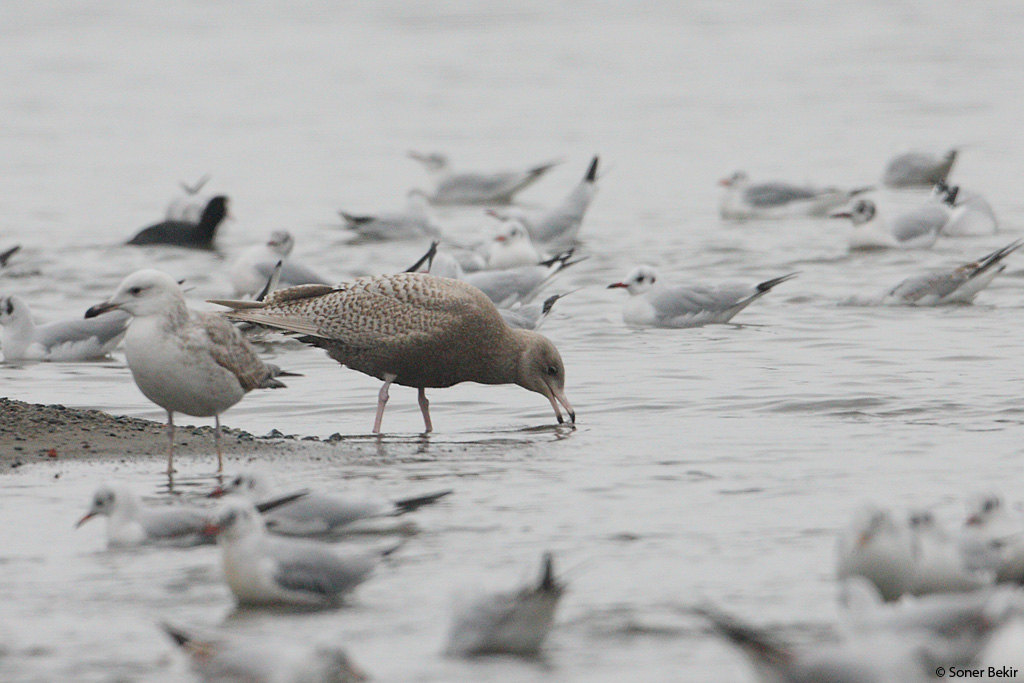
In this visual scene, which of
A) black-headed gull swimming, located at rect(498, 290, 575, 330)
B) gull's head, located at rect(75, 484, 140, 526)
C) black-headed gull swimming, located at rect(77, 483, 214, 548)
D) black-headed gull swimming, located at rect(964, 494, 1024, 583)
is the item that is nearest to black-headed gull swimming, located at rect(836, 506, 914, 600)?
black-headed gull swimming, located at rect(964, 494, 1024, 583)

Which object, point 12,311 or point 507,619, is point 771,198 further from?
point 507,619

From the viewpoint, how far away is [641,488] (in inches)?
309

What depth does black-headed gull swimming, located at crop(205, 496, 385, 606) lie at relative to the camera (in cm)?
608

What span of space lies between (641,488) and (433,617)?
6.67 ft

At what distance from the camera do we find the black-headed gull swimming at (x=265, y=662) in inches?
198

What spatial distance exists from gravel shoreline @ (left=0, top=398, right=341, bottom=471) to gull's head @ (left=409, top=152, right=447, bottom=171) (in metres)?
11.9

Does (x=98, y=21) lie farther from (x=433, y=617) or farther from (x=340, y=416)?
(x=433, y=617)

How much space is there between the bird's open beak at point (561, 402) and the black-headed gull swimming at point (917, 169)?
39.5ft

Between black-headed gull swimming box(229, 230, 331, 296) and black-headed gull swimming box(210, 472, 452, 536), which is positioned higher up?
black-headed gull swimming box(210, 472, 452, 536)

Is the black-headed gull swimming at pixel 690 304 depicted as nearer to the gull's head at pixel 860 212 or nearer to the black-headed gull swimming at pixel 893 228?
the gull's head at pixel 860 212

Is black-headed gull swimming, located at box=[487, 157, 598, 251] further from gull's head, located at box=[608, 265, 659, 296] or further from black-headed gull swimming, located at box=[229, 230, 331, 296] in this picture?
gull's head, located at box=[608, 265, 659, 296]

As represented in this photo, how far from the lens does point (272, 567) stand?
19.9ft

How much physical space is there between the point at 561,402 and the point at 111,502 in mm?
3620

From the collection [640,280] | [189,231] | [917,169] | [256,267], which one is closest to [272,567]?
[640,280]
